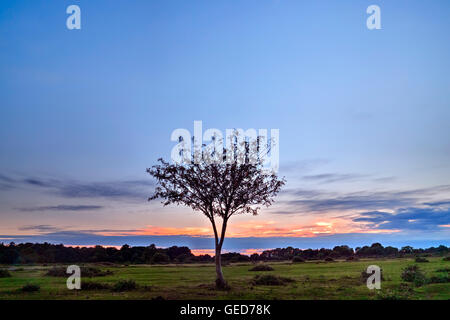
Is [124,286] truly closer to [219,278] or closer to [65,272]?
[219,278]

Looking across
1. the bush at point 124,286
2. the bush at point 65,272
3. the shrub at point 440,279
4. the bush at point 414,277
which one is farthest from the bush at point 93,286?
the shrub at point 440,279

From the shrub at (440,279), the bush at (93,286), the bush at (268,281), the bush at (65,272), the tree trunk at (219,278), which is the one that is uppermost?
the tree trunk at (219,278)

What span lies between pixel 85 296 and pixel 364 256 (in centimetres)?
10744

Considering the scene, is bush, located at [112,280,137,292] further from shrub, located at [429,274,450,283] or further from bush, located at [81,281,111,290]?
shrub, located at [429,274,450,283]

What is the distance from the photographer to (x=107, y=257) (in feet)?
341

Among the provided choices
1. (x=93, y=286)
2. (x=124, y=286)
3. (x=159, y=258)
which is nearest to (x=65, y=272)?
(x=93, y=286)

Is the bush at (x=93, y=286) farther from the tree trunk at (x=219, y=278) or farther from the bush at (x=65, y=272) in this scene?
the bush at (x=65, y=272)

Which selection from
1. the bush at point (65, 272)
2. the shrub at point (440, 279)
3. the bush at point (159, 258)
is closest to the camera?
the shrub at point (440, 279)

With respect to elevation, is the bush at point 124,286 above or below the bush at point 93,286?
above

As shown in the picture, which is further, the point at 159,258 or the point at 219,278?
the point at 159,258

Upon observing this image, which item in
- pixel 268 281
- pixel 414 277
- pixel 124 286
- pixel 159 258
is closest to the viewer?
pixel 124 286

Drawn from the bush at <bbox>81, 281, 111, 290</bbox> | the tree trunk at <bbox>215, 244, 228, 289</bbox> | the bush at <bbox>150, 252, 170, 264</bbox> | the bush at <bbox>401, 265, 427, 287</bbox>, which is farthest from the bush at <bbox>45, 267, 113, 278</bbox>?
the bush at <bbox>401, 265, 427, 287</bbox>
